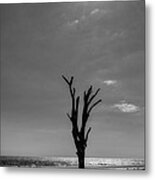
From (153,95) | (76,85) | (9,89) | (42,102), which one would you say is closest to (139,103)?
(153,95)

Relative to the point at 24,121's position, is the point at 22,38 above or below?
above

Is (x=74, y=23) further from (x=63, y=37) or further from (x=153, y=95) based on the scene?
(x=153, y=95)

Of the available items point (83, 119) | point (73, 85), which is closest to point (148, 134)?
point (83, 119)

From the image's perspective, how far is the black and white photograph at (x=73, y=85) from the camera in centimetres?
221

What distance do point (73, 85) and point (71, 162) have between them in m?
0.34

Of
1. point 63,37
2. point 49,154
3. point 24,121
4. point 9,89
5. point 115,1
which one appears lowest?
point 49,154

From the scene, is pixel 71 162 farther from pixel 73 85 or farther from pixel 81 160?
pixel 73 85

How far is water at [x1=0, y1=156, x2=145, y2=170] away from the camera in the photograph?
2186 millimetres

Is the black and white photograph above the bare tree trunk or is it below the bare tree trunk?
above

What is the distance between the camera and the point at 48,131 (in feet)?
7.43

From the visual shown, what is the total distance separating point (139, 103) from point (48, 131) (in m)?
0.43

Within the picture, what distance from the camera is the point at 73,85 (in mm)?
2258

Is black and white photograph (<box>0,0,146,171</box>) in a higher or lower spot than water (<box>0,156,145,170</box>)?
higher

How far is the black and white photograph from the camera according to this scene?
2.21 metres
